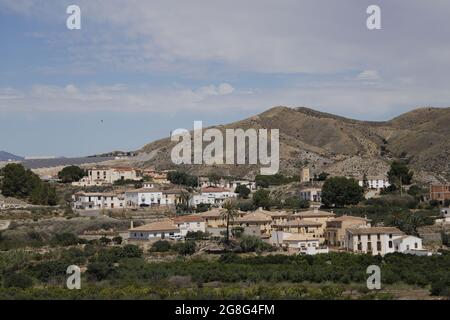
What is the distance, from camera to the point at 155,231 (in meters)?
49.0

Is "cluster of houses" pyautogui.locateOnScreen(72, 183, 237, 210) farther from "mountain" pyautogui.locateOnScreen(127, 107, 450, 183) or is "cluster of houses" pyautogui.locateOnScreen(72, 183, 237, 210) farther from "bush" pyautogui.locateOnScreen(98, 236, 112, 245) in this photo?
"mountain" pyautogui.locateOnScreen(127, 107, 450, 183)

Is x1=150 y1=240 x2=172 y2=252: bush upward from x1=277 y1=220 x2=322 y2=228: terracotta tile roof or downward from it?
downward

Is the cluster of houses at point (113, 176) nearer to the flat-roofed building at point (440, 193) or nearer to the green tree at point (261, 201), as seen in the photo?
the green tree at point (261, 201)

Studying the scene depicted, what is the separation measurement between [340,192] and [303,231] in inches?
604

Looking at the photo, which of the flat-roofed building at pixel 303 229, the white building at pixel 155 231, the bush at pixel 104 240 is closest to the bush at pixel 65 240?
the bush at pixel 104 240

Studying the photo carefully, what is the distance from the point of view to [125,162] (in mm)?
134125

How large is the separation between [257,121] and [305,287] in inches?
4691

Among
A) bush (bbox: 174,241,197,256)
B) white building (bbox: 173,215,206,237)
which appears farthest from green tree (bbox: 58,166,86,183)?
bush (bbox: 174,241,197,256)

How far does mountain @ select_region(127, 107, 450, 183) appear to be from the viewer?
323 ft

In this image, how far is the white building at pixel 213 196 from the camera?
7256 centimetres

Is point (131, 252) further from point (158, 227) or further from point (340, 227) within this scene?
point (340, 227)
